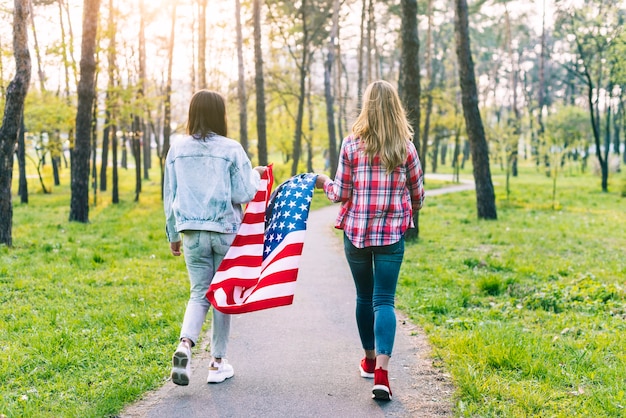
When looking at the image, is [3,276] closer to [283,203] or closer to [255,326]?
[255,326]

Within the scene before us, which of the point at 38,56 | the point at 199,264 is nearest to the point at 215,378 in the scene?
the point at 199,264

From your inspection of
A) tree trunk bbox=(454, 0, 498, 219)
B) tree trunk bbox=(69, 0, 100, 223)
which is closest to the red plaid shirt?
tree trunk bbox=(454, 0, 498, 219)

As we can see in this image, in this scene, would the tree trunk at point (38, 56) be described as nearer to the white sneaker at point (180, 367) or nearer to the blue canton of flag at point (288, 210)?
the blue canton of flag at point (288, 210)

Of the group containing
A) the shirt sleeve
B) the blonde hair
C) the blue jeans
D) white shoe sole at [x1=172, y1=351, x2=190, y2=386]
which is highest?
the blonde hair

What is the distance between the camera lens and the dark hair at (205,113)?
449 centimetres

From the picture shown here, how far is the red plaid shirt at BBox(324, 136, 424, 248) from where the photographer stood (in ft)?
14.3

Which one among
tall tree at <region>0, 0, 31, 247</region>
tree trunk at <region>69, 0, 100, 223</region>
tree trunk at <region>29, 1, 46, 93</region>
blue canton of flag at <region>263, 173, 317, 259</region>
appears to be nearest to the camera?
blue canton of flag at <region>263, 173, 317, 259</region>

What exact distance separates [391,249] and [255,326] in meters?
2.64

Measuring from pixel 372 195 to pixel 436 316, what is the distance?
9.84 ft

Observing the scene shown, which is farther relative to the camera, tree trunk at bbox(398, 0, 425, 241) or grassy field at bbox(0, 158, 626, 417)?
tree trunk at bbox(398, 0, 425, 241)

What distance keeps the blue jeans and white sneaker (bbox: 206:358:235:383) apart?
1.23 m

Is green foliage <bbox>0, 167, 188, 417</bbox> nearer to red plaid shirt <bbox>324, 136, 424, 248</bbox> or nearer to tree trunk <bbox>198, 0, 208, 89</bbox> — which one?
red plaid shirt <bbox>324, 136, 424, 248</bbox>

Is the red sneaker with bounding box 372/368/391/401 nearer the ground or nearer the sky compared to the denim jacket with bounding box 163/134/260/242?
nearer the ground

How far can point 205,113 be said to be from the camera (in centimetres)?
451
